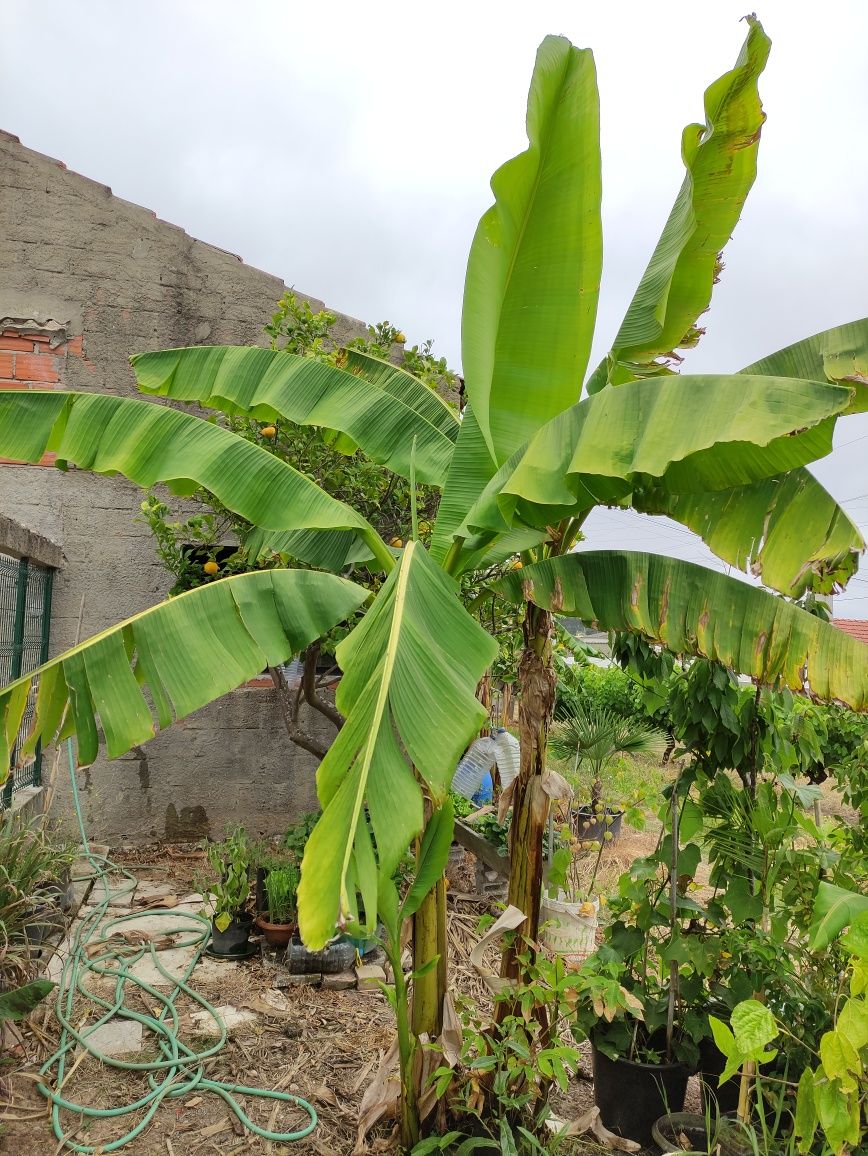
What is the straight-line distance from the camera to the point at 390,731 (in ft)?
6.70

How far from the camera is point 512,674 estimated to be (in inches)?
239

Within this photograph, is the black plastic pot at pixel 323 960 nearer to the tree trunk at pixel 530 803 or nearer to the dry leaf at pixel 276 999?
the dry leaf at pixel 276 999

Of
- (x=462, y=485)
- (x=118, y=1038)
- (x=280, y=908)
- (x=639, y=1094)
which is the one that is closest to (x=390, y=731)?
(x=462, y=485)

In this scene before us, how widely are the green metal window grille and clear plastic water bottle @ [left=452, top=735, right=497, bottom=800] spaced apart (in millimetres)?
2979

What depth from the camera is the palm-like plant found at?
742cm

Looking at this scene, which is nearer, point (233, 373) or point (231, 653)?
point (231, 653)

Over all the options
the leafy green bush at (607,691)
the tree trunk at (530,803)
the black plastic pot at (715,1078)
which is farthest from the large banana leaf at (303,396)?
the leafy green bush at (607,691)

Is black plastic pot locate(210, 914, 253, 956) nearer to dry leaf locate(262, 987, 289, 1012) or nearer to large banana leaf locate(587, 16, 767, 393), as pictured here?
dry leaf locate(262, 987, 289, 1012)

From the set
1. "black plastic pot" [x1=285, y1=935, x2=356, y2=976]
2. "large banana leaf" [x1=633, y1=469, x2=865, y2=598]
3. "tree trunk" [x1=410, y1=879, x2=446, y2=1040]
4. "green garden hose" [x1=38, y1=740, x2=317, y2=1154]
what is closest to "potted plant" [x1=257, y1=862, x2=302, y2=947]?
"black plastic pot" [x1=285, y1=935, x2=356, y2=976]

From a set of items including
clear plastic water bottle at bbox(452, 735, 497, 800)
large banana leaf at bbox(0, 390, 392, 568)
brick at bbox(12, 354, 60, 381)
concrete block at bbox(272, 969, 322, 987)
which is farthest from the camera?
brick at bbox(12, 354, 60, 381)

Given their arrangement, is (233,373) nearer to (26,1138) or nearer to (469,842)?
(469,842)

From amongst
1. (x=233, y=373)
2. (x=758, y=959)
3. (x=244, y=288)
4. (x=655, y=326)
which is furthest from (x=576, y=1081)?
(x=244, y=288)

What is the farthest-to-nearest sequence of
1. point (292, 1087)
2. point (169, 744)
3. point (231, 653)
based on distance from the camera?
1. point (169, 744)
2. point (292, 1087)
3. point (231, 653)

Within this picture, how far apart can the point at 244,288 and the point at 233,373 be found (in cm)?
344
